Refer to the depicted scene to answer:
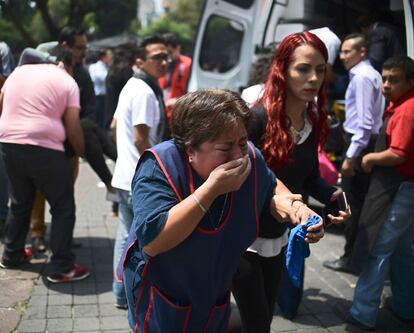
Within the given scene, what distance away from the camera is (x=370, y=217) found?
3.48 m

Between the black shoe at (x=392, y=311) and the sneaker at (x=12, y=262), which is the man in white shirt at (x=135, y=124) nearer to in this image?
the sneaker at (x=12, y=262)

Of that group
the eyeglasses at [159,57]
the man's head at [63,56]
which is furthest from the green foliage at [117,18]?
the eyeglasses at [159,57]

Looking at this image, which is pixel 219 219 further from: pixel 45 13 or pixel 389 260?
pixel 45 13

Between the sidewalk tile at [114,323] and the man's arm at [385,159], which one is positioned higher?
the man's arm at [385,159]

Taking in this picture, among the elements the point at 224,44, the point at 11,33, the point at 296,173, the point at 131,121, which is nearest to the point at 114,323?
the point at 131,121

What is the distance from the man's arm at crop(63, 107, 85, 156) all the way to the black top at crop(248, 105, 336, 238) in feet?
5.88

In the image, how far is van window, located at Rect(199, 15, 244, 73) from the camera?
7.77 meters

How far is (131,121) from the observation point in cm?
361

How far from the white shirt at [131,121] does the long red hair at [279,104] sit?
0.97m

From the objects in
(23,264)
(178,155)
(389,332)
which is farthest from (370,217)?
(23,264)

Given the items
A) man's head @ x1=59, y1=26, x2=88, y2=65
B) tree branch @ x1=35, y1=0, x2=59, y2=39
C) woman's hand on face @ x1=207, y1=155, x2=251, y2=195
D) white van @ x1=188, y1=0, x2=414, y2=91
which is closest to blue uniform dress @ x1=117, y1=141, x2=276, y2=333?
woman's hand on face @ x1=207, y1=155, x2=251, y2=195

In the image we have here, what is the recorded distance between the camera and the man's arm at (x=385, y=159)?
10.9ft

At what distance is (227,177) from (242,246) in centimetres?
36

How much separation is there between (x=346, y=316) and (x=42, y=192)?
239cm
